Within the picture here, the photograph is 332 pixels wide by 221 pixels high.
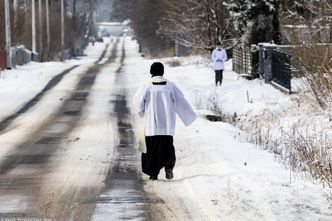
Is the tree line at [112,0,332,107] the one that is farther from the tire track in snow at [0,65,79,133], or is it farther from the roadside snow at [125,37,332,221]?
the tire track in snow at [0,65,79,133]

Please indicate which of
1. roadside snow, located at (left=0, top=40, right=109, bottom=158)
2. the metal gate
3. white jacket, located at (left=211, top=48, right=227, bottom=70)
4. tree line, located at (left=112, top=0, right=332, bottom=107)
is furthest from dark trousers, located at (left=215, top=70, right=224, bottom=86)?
roadside snow, located at (left=0, top=40, right=109, bottom=158)

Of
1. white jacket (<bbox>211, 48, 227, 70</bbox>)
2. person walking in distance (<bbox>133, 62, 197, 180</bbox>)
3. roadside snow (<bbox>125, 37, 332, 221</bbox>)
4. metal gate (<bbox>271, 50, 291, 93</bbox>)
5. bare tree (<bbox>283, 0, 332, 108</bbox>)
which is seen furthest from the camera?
white jacket (<bbox>211, 48, 227, 70</bbox>)

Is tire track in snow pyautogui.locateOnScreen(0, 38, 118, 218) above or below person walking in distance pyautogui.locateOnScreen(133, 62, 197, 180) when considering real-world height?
below

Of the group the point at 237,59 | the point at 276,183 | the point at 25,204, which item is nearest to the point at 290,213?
the point at 276,183

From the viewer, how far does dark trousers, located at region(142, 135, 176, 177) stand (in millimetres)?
9398

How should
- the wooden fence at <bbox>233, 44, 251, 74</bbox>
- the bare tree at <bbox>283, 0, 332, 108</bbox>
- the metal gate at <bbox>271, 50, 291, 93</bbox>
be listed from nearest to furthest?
1. the bare tree at <bbox>283, 0, 332, 108</bbox>
2. the metal gate at <bbox>271, 50, 291, 93</bbox>
3. the wooden fence at <bbox>233, 44, 251, 74</bbox>

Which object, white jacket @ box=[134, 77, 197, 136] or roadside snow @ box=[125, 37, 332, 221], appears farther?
white jacket @ box=[134, 77, 197, 136]

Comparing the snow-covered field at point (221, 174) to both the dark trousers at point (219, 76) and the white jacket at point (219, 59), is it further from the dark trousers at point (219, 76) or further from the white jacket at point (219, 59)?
the dark trousers at point (219, 76)

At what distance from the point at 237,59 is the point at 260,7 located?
6161mm

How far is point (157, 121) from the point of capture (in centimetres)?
938

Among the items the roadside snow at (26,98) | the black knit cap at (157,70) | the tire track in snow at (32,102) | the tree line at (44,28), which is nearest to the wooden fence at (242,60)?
the roadside snow at (26,98)

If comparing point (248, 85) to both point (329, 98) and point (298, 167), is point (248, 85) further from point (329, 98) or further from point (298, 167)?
point (298, 167)

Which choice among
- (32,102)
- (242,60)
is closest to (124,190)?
(32,102)

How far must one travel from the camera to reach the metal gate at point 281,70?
73.9ft
